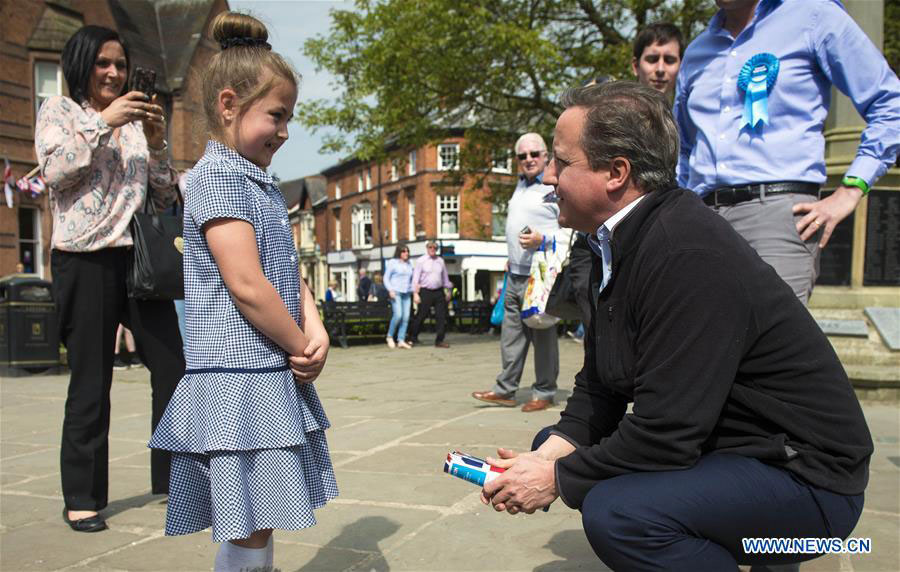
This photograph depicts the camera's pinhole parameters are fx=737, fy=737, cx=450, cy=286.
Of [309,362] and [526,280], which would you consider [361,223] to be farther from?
[309,362]

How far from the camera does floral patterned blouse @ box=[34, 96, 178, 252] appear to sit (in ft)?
10.1

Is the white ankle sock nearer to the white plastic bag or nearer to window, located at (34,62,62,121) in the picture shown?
the white plastic bag

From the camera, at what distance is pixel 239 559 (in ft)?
6.84

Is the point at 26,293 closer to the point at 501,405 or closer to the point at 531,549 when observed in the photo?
the point at 501,405

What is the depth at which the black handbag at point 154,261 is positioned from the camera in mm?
3195

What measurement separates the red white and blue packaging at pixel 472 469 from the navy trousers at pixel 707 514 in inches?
11.2

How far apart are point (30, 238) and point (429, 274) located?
14.1 meters

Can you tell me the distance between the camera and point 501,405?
6.08m

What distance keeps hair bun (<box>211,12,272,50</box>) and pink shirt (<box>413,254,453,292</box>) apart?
41.8 ft

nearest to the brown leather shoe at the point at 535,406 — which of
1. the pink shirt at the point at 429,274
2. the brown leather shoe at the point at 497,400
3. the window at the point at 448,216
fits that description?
the brown leather shoe at the point at 497,400

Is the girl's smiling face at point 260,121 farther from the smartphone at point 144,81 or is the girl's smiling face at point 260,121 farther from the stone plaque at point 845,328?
the stone plaque at point 845,328

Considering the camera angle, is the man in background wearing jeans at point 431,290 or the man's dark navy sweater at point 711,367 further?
the man in background wearing jeans at point 431,290

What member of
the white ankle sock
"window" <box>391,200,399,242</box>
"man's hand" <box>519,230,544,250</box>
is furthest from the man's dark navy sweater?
"window" <box>391,200,399,242</box>

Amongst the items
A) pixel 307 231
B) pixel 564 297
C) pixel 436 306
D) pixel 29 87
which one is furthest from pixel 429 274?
pixel 307 231
